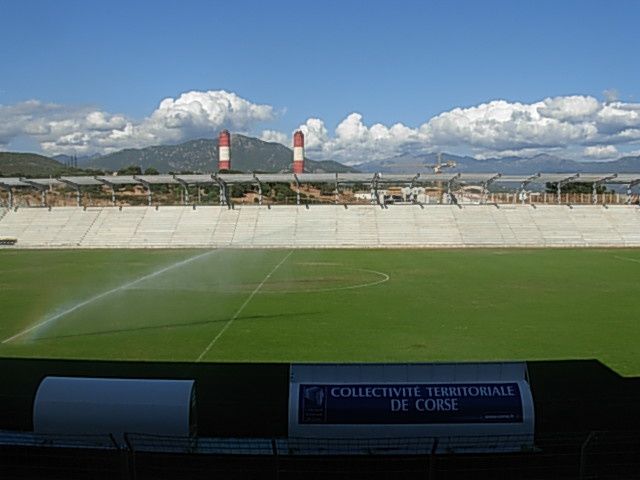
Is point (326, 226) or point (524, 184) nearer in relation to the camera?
point (326, 226)

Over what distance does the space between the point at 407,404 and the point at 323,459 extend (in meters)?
1.50

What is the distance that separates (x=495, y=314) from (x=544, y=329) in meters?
2.98

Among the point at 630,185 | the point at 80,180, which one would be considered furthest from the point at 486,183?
the point at 80,180

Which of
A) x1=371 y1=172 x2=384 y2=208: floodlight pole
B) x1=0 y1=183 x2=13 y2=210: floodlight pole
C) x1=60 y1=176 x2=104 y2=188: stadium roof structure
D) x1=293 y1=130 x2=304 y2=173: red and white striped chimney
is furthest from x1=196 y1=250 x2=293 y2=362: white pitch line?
x1=293 y1=130 x2=304 y2=173: red and white striped chimney

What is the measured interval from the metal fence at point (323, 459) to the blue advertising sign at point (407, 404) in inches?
12.0

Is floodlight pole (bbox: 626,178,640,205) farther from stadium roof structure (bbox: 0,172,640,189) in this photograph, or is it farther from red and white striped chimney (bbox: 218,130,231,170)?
red and white striped chimney (bbox: 218,130,231,170)

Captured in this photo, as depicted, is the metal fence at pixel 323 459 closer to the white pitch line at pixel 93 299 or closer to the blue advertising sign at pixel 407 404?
the blue advertising sign at pixel 407 404

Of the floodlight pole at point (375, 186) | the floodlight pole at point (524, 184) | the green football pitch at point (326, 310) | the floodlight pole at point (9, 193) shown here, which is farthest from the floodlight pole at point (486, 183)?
the floodlight pole at point (9, 193)

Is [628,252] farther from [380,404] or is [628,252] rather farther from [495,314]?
[380,404]

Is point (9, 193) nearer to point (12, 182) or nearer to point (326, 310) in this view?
point (12, 182)

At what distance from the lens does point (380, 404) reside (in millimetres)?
9648

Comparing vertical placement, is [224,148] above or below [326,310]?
above

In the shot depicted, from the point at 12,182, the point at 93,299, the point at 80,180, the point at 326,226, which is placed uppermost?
the point at 80,180

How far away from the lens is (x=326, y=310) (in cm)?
2552
